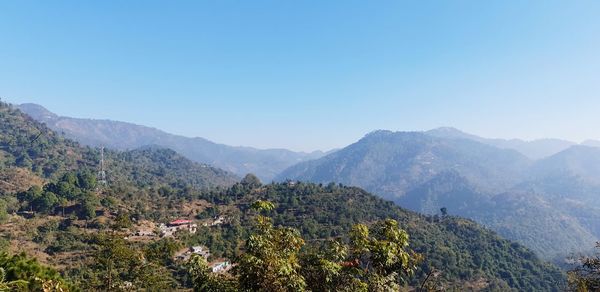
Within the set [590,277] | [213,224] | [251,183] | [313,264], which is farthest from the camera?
[251,183]

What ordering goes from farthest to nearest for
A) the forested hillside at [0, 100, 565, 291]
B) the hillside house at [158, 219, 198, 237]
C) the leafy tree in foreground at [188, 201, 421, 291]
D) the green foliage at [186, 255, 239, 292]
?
the hillside house at [158, 219, 198, 237] < the forested hillside at [0, 100, 565, 291] < the green foliage at [186, 255, 239, 292] < the leafy tree in foreground at [188, 201, 421, 291]

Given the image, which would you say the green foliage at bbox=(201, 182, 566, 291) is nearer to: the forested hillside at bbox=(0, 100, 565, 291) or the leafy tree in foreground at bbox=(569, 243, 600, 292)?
the forested hillside at bbox=(0, 100, 565, 291)

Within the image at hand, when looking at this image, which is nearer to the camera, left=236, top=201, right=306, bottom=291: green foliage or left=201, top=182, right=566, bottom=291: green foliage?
left=236, top=201, right=306, bottom=291: green foliage

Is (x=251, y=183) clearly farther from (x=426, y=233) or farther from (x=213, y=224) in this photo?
(x=426, y=233)

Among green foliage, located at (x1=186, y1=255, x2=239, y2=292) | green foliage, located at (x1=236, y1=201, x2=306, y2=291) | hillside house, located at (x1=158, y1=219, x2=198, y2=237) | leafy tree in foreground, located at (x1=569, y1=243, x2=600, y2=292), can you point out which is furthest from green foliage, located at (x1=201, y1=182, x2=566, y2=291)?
green foliage, located at (x1=236, y1=201, x2=306, y2=291)

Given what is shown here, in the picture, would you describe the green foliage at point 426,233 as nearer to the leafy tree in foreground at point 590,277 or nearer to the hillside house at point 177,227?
the hillside house at point 177,227

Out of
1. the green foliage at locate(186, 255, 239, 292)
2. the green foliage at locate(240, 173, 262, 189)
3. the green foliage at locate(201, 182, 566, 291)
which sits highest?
the green foliage at locate(186, 255, 239, 292)

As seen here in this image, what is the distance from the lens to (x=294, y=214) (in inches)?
3654

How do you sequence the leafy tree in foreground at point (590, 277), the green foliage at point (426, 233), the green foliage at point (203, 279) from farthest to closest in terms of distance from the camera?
1. the green foliage at point (426, 233)
2. the leafy tree in foreground at point (590, 277)
3. the green foliage at point (203, 279)

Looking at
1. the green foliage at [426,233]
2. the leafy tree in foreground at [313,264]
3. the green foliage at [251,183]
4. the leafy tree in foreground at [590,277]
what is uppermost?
the leafy tree in foreground at [313,264]

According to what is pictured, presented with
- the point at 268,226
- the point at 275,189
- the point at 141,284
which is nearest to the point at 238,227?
the point at 275,189

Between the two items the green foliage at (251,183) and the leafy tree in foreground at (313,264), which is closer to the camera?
the leafy tree in foreground at (313,264)

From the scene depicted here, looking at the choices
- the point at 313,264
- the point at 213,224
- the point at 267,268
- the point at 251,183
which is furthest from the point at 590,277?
the point at 251,183

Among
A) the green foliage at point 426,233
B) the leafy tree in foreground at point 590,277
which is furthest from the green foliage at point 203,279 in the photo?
the green foliage at point 426,233
